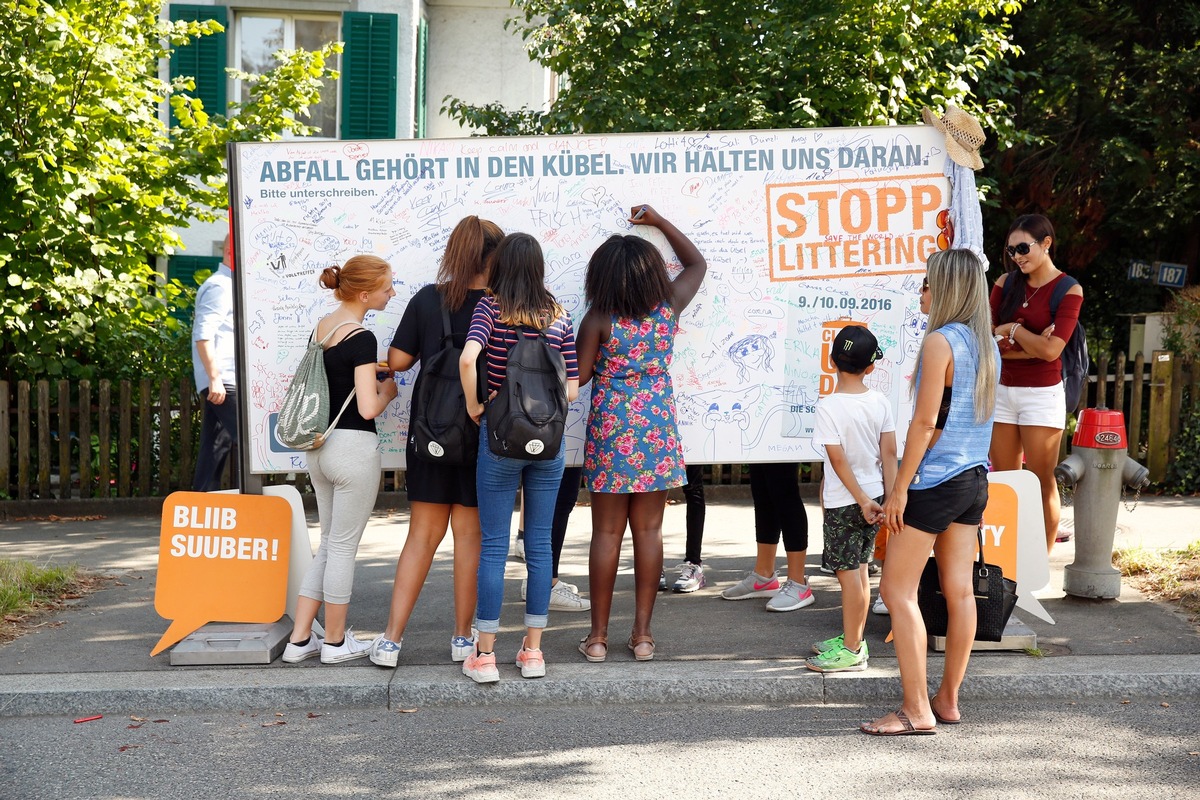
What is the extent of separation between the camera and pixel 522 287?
483 centimetres

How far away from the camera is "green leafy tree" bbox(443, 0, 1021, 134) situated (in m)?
9.92

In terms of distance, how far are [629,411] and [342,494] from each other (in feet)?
4.38

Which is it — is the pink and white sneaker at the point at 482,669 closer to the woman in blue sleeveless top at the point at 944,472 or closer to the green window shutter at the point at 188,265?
the woman in blue sleeveless top at the point at 944,472

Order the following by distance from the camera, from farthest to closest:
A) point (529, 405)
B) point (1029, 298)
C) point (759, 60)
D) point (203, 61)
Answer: point (203, 61) < point (759, 60) < point (1029, 298) < point (529, 405)

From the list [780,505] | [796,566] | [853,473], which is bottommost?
[796,566]

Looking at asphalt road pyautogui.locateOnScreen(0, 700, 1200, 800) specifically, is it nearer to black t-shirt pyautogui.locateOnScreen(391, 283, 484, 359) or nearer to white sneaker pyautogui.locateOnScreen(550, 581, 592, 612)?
white sneaker pyautogui.locateOnScreen(550, 581, 592, 612)

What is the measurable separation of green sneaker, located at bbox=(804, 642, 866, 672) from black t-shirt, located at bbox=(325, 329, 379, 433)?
227cm

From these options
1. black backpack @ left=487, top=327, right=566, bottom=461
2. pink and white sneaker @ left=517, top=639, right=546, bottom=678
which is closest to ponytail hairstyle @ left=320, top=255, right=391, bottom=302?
black backpack @ left=487, top=327, right=566, bottom=461

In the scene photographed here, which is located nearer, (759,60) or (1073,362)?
(1073,362)

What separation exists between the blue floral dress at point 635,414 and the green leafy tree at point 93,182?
603 centimetres

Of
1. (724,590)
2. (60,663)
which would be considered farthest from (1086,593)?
(60,663)

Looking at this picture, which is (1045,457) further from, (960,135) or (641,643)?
(641,643)

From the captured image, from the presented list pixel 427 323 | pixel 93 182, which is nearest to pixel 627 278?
pixel 427 323

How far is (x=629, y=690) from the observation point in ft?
16.4
